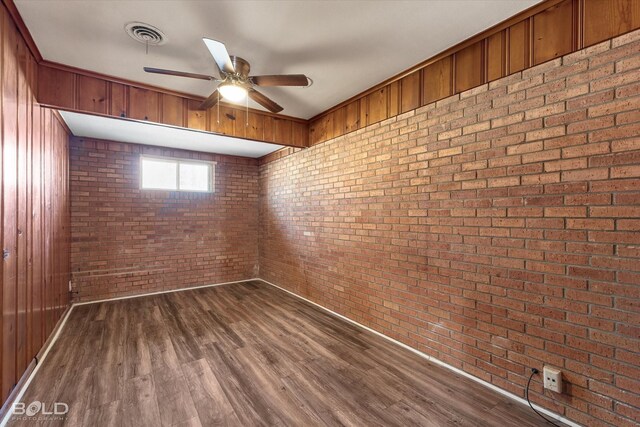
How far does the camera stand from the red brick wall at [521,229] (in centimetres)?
159

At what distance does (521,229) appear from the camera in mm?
1975

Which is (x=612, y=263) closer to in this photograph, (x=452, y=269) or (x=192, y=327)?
(x=452, y=269)

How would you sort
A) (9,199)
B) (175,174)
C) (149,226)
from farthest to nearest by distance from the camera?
(175,174) < (149,226) < (9,199)

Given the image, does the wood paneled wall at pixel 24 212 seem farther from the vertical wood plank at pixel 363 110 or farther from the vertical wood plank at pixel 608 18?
the vertical wood plank at pixel 608 18

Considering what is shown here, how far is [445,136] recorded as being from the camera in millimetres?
2465

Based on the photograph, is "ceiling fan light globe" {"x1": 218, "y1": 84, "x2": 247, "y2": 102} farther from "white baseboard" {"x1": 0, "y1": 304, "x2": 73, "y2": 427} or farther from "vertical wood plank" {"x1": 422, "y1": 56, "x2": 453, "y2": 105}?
"white baseboard" {"x1": 0, "y1": 304, "x2": 73, "y2": 427}

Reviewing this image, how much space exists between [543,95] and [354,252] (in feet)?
7.64

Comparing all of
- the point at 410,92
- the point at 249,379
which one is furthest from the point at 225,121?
the point at 249,379

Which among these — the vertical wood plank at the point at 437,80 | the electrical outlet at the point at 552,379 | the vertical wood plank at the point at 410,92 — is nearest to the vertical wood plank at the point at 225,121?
the vertical wood plank at the point at 410,92

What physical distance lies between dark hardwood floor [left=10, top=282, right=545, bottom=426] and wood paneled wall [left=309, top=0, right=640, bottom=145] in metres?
2.51

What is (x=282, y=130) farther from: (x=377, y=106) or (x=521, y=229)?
(x=521, y=229)

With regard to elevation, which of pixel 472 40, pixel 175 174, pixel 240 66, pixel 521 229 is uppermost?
pixel 472 40

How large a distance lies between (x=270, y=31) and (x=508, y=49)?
185cm

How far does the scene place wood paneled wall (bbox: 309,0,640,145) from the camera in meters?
1.66
